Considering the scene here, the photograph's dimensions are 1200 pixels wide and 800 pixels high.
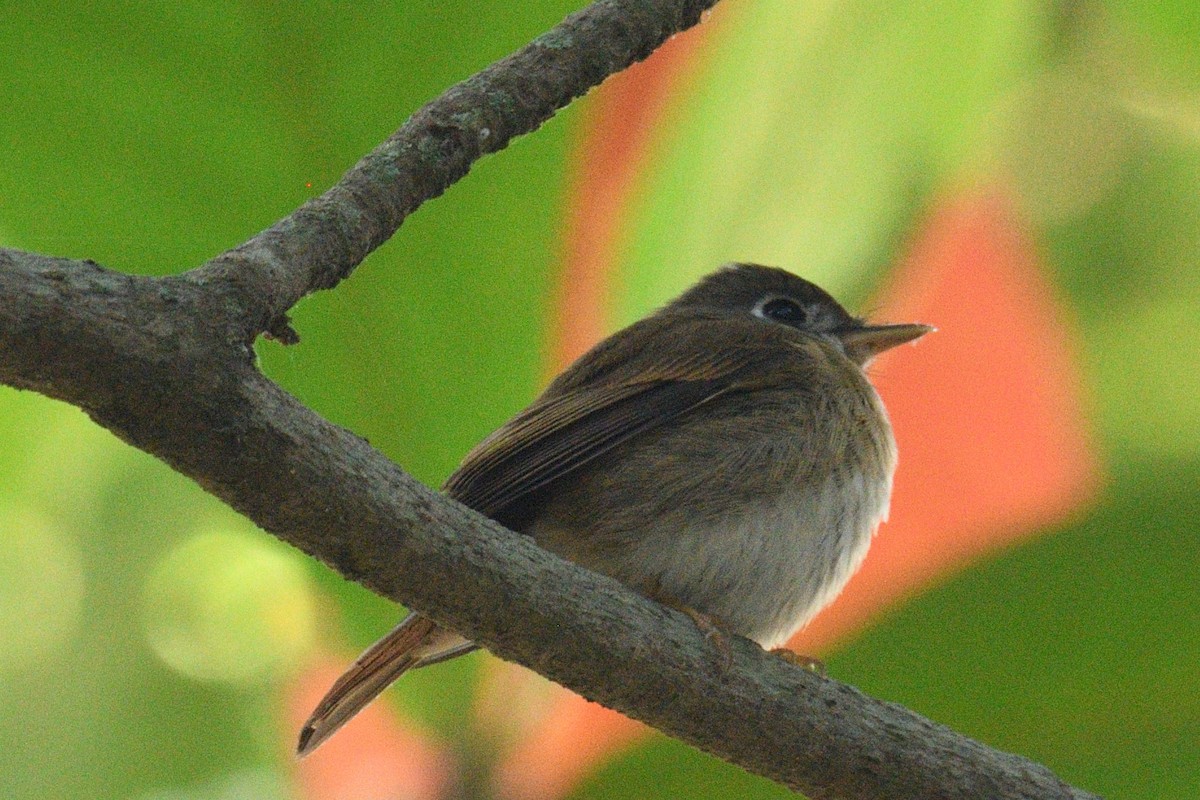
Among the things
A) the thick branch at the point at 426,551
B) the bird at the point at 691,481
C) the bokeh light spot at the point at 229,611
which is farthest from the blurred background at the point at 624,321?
the thick branch at the point at 426,551

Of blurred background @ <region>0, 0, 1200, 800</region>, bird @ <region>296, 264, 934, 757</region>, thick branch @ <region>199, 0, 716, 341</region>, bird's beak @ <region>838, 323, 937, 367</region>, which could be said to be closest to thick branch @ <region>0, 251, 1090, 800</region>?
thick branch @ <region>199, 0, 716, 341</region>

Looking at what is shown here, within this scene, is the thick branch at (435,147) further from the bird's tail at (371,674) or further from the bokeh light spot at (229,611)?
the bokeh light spot at (229,611)

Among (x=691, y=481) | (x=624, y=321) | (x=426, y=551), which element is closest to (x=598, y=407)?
(x=691, y=481)

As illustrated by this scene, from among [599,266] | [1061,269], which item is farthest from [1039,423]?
[599,266]

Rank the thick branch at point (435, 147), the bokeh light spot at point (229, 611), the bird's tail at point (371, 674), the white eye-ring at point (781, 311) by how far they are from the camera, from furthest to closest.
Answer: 1. the white eye-ring at point (781, 311)
2. the bokeh light spot at point (229, 611)
3. the bird's tail at point (371, 674)
4. the thick branch at point (435, 147)

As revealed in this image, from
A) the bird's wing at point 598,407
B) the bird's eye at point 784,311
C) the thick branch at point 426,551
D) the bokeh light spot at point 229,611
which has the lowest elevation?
the thick branch at point 426,551

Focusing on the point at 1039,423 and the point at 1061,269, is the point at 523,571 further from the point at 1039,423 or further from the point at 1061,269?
the point at 1061,269

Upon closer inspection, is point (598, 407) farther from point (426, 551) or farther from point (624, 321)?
point (426, 551)
